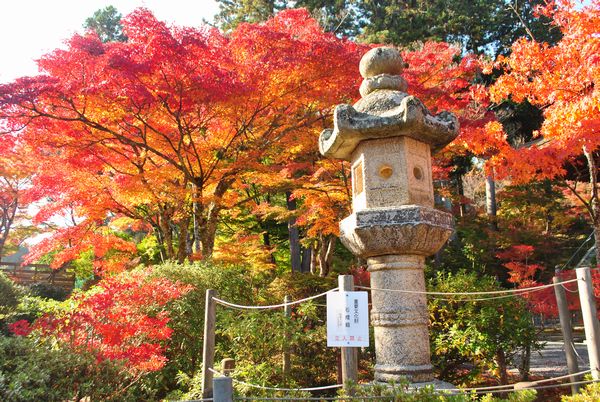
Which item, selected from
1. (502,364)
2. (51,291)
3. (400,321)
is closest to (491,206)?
(502,364)

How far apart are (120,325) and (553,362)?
9.11 m

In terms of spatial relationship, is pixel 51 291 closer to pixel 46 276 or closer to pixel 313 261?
pixel 46 276

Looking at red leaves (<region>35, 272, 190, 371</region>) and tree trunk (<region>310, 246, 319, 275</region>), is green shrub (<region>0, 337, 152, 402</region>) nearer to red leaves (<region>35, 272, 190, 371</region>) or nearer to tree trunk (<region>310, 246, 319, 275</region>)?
red leaves (<region>35, 272, 190, 371</region>)

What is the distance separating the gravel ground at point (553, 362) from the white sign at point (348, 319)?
206 inches

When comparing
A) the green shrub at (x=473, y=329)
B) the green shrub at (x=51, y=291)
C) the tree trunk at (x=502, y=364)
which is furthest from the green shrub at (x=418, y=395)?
the green shrub at (x=51, y=291)

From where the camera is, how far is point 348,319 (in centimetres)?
387

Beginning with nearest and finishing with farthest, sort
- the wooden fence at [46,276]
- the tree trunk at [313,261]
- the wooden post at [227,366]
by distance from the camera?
the wooden post at [227,366] → the tree trunk at [313,261] → the wooden fence at [46,276]

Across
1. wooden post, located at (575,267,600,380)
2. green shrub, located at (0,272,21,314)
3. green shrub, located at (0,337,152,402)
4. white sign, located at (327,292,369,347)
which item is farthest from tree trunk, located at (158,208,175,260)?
wooden post, located at (575,267,600,380)

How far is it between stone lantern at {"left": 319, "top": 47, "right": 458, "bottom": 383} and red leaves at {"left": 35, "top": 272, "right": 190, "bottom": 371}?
254 cm

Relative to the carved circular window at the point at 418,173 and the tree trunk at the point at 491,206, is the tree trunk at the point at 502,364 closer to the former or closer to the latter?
the carved circular window at the point at 418,173

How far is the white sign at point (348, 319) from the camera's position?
3.84 metres

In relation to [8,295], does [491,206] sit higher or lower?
higher

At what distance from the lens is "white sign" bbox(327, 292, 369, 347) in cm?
384

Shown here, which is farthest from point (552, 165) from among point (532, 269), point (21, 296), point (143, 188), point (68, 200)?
point (21, 296)
